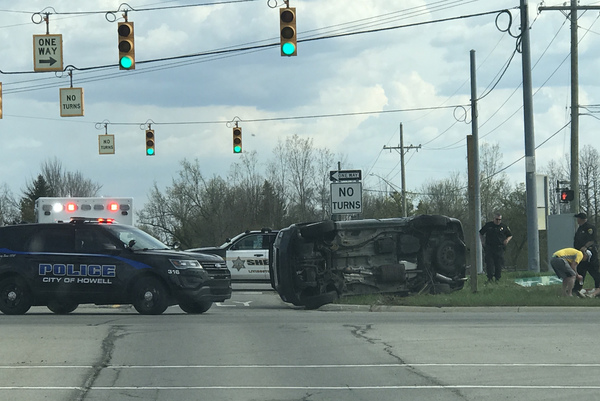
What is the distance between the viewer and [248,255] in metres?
25.3

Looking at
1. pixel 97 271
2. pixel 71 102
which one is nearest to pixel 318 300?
pixel 97 271

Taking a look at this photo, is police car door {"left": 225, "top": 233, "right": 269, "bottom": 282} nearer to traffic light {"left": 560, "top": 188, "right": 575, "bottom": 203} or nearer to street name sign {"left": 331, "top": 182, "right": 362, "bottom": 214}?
street name sign {"left": 331, "top": 182, "right": 362, "bottom": 214}

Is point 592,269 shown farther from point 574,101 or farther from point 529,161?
A: point 574,101

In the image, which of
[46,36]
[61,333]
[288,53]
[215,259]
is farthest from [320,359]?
[46,36]

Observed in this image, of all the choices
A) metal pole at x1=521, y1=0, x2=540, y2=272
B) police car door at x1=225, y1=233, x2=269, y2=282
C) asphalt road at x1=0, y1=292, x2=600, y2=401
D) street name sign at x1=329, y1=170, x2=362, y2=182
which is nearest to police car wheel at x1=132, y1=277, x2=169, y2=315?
asphalt road at x1=0, y1=292, x2=600, y2=401

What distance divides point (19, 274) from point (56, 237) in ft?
3.16

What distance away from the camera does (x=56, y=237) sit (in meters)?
17.4

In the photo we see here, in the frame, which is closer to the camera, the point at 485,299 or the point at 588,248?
the point at 485,299

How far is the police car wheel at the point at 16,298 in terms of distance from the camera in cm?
1714

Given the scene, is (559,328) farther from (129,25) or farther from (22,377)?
(129,25)

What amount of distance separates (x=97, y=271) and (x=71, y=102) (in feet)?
33.5

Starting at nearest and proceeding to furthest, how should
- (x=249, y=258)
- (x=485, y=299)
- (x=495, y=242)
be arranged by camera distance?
(x=485, y=299) < (x=495, y=242) < (x=249, y=258)

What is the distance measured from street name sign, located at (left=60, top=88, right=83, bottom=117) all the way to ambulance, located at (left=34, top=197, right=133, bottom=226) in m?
3.81

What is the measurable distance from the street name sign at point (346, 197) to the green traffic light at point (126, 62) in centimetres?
592
